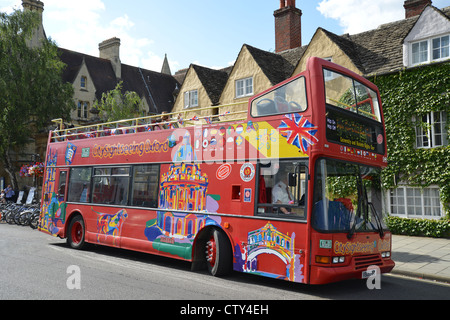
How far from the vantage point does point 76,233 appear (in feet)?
39.4

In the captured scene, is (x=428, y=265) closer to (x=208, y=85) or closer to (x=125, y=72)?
(x=208, y=85)

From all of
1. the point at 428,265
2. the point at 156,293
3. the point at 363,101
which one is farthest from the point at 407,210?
the point at 156,293

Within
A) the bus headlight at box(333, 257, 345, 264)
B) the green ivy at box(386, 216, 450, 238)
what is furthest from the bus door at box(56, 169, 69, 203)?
the green ivy at box(386, 216, 450, 238)

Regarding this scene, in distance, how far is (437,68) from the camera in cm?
1588

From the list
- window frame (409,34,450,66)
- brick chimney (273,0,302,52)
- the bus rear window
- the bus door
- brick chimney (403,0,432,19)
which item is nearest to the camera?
the bus rear window

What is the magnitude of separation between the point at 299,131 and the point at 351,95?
149 cm

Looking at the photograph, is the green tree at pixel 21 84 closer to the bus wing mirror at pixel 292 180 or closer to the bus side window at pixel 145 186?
the bus side window at pixel 145 186

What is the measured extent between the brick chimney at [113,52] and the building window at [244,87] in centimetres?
2638

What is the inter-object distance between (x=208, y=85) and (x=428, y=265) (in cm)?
2065

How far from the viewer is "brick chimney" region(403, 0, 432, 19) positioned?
22266 mm

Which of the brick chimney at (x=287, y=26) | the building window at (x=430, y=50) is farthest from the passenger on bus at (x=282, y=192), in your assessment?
the brick chimney at (x=287, y=26)

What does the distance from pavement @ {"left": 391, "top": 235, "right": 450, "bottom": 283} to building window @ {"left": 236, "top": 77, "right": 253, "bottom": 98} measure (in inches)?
497

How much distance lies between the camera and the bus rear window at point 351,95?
7.07 meters

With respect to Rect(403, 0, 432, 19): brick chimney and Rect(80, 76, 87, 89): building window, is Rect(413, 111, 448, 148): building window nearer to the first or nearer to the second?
Rect(403, 0, 432, 19): brick chimney
